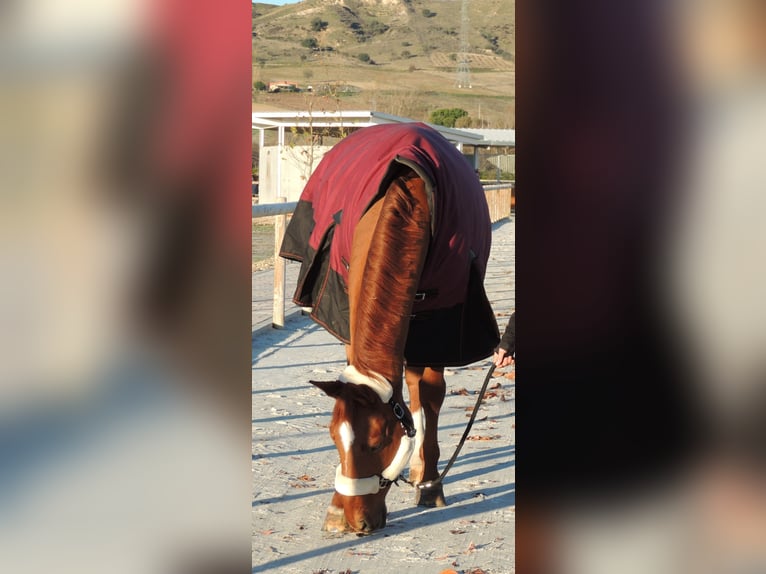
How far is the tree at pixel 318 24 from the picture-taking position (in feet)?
307

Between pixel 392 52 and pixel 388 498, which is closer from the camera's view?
pixel 388 498

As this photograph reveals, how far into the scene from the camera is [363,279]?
3.35m

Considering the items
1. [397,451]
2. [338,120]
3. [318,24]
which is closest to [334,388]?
[397,451]

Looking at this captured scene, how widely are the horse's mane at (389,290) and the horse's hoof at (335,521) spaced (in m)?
0.61

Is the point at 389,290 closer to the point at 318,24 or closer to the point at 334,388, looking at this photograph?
the point at 334,388

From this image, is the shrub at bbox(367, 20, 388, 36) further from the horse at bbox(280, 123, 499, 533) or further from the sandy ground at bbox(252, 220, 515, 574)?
the horse at bbox(280, 123, 499, 533)

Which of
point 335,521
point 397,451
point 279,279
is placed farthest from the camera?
point 279,279

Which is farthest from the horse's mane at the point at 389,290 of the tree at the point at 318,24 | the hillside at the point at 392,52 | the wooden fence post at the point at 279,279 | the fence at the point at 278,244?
the tree at the point at 318,24

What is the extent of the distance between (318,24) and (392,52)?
1096 cm

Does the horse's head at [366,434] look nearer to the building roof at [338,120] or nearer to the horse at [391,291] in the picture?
the horse at [391,291]

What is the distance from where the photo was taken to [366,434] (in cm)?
315
